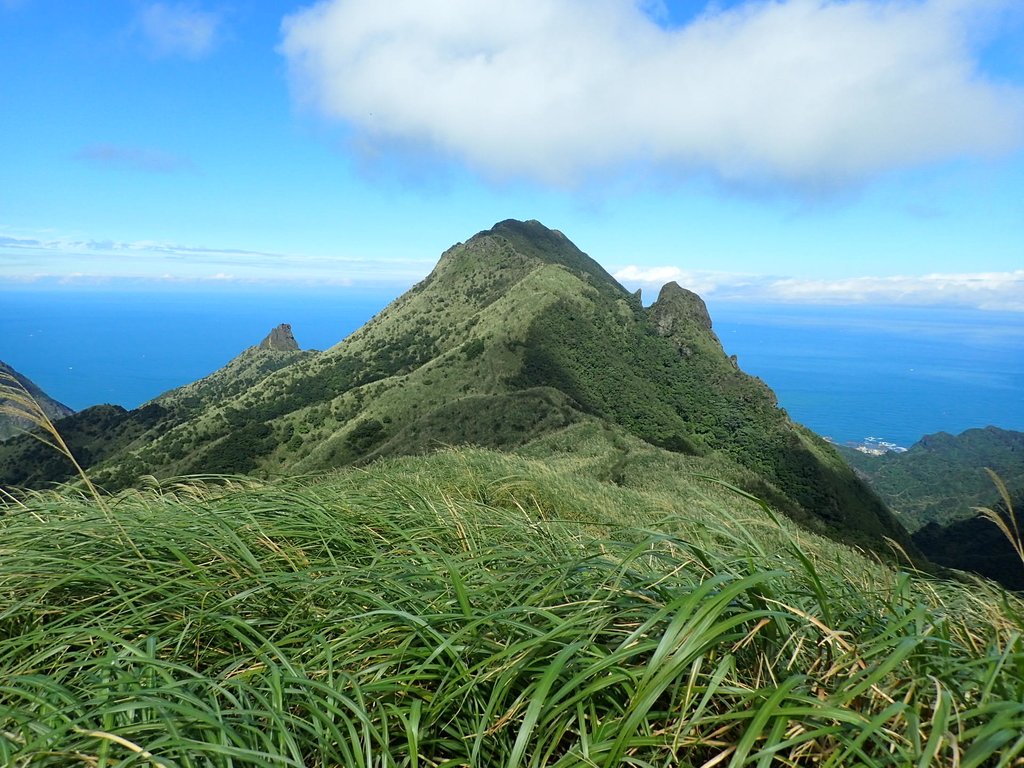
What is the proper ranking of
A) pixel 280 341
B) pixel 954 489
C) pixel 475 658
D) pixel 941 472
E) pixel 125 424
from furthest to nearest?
1. pixel 280 341
2. pixel 941 472
3. pixel 954 489
4. pixel 125 424
5. pixel 475 658

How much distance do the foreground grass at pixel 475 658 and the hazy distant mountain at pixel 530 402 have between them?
2395 cm

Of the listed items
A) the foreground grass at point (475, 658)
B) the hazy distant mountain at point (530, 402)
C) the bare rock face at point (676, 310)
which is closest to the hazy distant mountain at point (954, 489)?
the hazy distant mountain at point (530, 402)

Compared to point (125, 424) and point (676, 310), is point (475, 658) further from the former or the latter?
point (125, 424)

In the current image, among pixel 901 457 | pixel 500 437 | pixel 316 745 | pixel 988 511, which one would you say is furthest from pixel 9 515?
pixel 901 457

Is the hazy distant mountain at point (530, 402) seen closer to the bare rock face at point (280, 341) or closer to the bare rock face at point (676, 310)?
the bare rock face at point (676, 310)

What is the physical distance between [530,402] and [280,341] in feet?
357

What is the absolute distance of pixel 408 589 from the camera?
2.09 m

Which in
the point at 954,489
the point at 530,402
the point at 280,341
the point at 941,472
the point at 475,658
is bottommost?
the point at 954,489

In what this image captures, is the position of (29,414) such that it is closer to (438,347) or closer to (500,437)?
(500,437)

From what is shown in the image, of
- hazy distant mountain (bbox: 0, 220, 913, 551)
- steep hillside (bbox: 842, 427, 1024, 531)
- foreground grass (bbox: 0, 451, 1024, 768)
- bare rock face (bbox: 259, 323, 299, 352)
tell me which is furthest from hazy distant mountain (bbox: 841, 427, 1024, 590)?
bare rock face (bbox: 259, 323, 299, 352)

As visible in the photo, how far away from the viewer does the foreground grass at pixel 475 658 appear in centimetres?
137

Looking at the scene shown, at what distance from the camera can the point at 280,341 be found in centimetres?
13188

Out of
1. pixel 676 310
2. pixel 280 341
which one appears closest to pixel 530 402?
pixel 676 310

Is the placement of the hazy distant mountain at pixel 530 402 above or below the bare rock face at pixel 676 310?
below
